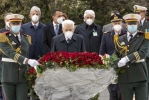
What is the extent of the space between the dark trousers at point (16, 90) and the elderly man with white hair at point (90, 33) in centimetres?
291

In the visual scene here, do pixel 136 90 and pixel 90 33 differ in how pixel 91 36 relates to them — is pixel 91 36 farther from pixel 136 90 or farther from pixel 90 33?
pixel 136 90

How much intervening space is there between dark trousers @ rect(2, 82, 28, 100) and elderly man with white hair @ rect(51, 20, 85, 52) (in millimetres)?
919

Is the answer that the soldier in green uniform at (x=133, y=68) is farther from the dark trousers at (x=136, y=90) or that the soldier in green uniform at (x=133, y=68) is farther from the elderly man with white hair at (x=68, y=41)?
the elderly man with white hair at (x=68, y=41)

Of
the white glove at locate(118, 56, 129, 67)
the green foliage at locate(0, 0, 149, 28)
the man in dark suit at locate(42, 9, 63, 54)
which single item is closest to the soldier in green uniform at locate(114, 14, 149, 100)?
the white glove at locate(118, 56, 129, 67)

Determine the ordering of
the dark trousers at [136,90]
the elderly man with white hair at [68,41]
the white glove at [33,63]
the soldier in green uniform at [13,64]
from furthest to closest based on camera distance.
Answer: the elderly man with white hair at [68,41] → the soldier in green uniform at [13,64] → the dark trousers at [136,90] → the white glove at [33,63]

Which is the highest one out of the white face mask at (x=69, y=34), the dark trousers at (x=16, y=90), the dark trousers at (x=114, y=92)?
the white face mask at (x=69, y=34)

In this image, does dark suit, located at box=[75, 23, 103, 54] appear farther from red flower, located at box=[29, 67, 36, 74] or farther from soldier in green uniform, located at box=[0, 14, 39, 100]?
red flower, located at box=[29, 67, 36, 74]

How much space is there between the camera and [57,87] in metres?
7.53

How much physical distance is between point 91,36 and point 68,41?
2.50 m

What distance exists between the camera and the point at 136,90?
8.45 metres

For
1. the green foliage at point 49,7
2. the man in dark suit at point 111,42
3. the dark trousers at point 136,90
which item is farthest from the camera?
the green foliage at point 49,7

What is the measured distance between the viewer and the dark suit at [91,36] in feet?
36.7

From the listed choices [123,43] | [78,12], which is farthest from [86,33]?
[78,12]

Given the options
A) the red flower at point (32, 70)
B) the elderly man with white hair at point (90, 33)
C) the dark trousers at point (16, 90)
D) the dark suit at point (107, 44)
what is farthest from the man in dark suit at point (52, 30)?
the red flower at point (32, 70)
